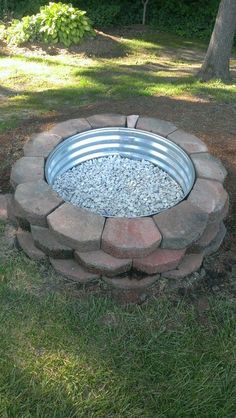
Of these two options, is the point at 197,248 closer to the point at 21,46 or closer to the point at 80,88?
the point at 80,88

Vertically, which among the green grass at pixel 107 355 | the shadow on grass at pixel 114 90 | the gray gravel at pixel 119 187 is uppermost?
the shadow on grass at pixel 114 90

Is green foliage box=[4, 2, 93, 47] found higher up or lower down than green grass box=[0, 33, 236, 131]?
higher up

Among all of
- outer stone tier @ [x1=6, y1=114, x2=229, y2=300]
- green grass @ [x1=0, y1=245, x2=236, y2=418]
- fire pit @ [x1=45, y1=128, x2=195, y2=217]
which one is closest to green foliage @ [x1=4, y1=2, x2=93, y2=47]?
fire pit @ [x1=45, y1=128, x2=195, y2=217]

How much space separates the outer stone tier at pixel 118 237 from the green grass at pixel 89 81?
1.64 m

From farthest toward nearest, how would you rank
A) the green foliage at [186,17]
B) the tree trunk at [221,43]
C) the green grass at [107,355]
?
the green foliage at [186,17] → the tree trunk at [221,43] → the green grass at [107,355]

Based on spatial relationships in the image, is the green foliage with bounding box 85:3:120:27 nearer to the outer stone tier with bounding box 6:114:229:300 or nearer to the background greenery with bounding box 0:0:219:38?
the background greenery with bounding box 0:0:219:38

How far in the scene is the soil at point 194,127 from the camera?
2841 millimetres

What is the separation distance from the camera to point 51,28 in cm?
703

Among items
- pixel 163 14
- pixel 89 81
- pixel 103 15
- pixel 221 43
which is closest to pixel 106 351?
pixel 89 81

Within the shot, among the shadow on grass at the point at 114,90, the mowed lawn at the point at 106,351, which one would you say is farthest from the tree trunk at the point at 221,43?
the mowed lawn at the point at 106,351

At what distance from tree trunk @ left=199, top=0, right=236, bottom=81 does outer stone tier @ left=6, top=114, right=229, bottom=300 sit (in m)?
3.28

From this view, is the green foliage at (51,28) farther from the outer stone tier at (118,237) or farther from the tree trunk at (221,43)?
the outer stone tier at (118,237)

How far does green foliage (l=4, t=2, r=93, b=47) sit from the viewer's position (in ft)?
23.1

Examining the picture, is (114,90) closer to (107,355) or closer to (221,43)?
(221,43)
